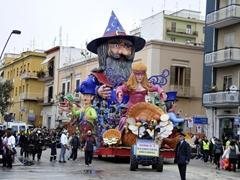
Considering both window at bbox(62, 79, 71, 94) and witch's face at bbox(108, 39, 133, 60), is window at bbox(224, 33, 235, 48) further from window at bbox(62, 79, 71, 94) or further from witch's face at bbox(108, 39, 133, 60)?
window at bbox(62, 79, 71, 94)

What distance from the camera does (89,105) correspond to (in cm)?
2498

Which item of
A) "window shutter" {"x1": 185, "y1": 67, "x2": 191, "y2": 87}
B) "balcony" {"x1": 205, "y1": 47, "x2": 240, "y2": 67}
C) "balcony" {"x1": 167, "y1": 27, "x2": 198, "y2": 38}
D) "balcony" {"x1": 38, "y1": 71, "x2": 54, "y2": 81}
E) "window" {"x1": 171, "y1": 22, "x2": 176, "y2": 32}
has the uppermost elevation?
"window" {"x1": 171, "y1": 22, "x2": 176, "y2": 32}

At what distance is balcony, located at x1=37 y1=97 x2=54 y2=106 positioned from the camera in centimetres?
5678

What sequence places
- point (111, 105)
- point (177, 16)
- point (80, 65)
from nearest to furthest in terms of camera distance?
point (111, 105)
point (80, 65)
point (177, 16)

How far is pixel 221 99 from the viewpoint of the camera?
114 feet

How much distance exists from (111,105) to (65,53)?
3321 cm

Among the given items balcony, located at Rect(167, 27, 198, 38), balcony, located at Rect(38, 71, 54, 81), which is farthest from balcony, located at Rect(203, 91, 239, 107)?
balcony, located at Rect(38, 71, 54, 81)

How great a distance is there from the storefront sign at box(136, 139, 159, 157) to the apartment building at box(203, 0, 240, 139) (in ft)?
50.8

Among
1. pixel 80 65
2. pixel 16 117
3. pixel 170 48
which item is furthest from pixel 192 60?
pixel 16 117

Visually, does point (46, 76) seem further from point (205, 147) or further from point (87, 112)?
point (87, 112)

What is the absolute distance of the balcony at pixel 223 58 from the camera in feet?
113

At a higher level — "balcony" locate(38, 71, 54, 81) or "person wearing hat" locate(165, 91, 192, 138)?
"balcony" locate(38, 71, 54, 81)

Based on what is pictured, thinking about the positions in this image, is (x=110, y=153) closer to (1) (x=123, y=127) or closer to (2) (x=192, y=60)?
(1) (x=123, y=127)

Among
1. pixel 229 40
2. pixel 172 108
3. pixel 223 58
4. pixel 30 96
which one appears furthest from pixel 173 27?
pixel 172 108
